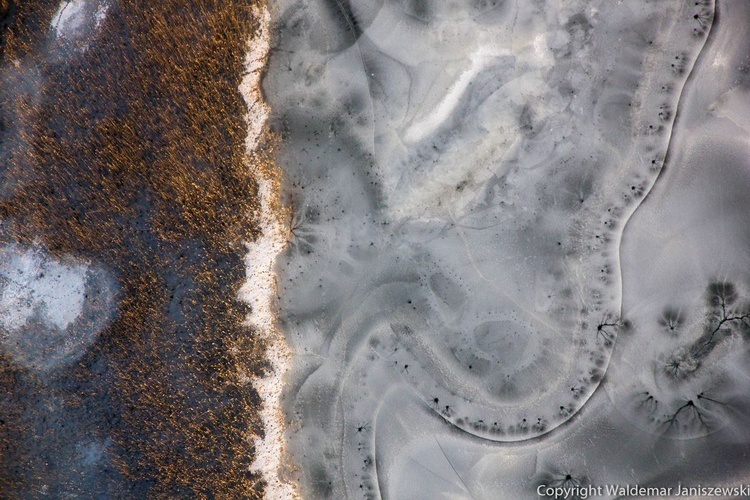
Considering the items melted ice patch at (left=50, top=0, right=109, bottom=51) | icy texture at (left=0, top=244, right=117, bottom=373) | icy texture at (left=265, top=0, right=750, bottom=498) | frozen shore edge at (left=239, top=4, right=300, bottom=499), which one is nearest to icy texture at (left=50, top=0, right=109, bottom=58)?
melted ice patch at (left=50, top=0, right=109, bottom=51)

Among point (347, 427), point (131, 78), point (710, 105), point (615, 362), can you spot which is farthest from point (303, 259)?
point (710, 105)

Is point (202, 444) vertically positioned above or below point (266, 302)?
below

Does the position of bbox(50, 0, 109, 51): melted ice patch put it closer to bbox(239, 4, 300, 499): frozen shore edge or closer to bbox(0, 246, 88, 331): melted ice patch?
bbox(239, 4, 300, 499): frozen shore edge

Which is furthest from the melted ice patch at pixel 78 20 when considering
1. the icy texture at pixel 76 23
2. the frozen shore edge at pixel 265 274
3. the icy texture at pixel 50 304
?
the icy texture at pixel 50 304

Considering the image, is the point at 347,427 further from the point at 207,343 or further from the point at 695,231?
the point at 695,231

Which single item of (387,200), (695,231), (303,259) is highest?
(387,200)
